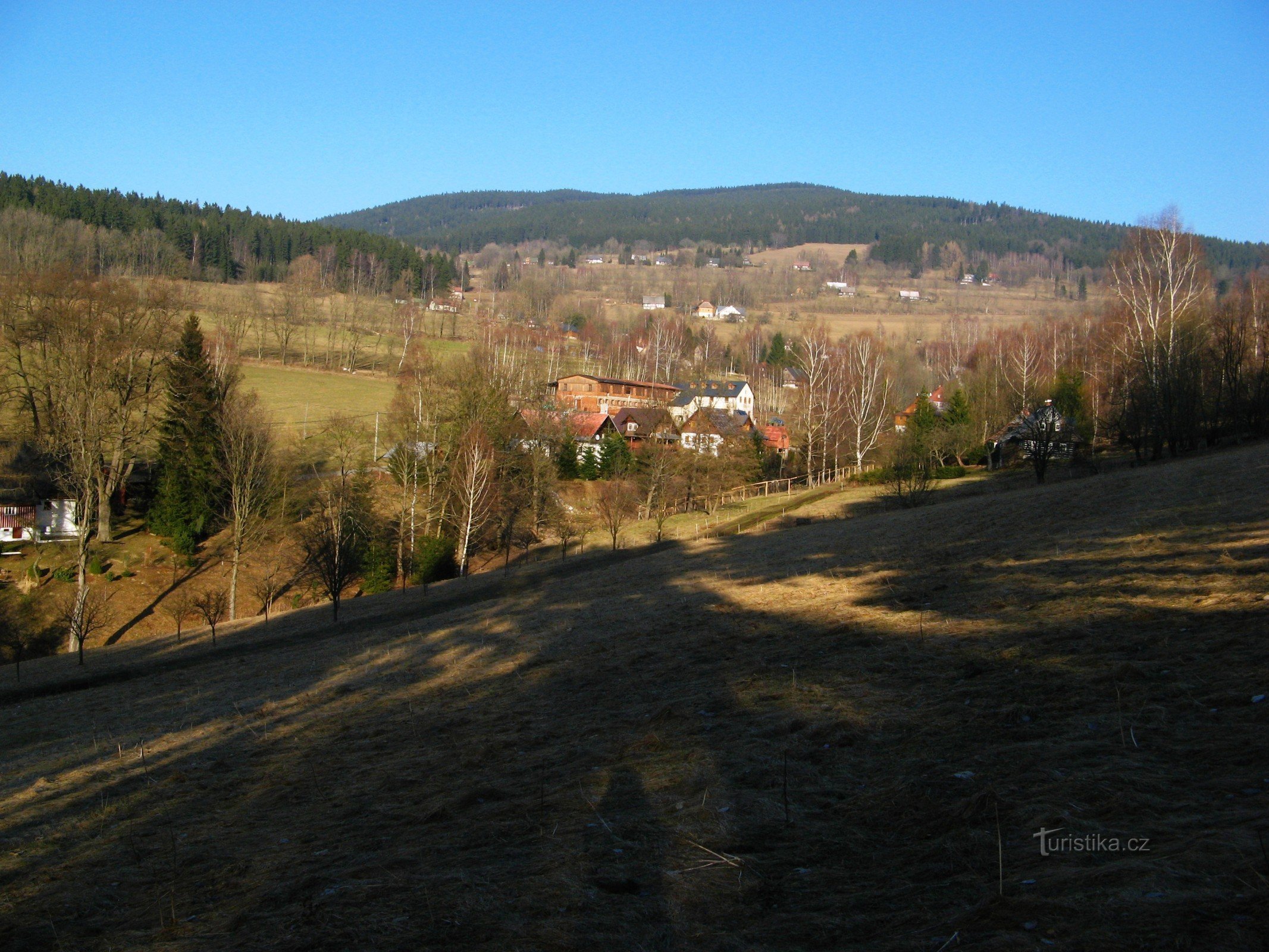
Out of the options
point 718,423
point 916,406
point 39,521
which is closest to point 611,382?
point 718,423

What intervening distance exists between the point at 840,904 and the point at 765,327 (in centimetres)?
15988

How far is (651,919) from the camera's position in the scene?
4953 mm

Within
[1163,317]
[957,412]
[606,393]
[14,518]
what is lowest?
[14,518]

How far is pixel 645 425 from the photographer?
7331 cm

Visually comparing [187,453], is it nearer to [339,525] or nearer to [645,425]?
[339,525]

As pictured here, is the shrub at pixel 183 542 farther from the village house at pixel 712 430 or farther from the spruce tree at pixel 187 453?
the village house at pixel 712 430

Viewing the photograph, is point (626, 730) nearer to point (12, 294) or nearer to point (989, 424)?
point (12, 294)

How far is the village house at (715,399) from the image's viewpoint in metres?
94.1

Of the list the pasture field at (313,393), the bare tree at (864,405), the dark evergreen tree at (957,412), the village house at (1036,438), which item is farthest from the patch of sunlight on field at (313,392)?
the village house at (1036,438)

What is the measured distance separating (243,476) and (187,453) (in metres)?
7.67

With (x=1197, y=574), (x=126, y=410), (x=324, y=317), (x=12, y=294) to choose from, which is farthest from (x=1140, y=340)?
(x=324, y=317)

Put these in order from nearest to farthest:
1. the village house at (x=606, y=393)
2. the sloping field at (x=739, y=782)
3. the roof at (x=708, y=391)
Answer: the sloping field at (x=739, y=782) → the village house at (x=606, y=393) → the roof at (x=708, y=391)

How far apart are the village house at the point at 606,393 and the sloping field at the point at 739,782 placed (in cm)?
8025

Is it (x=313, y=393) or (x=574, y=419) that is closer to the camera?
(x=574, y=419)
